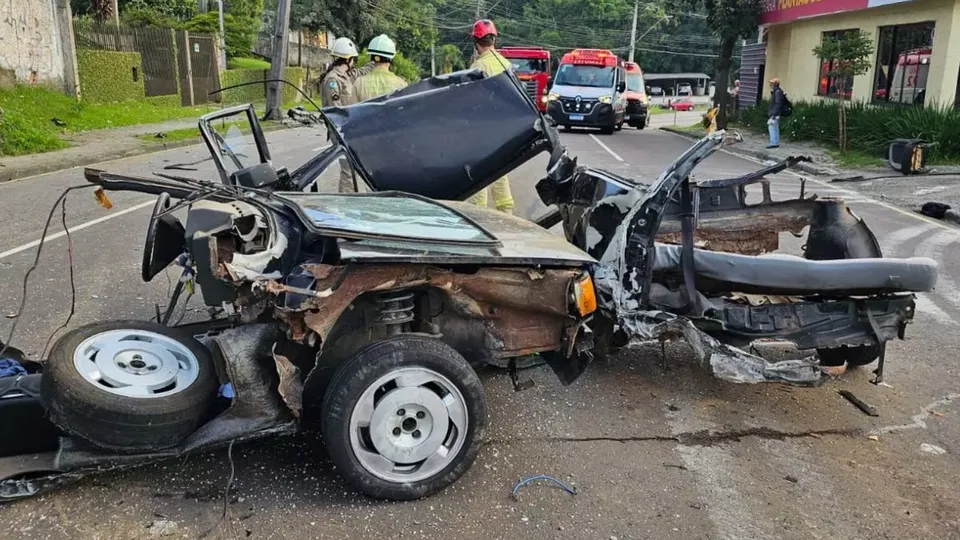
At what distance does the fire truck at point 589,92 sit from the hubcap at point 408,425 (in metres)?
23.2

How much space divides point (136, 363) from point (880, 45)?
2218cm

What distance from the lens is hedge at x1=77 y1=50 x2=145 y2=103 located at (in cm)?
2189

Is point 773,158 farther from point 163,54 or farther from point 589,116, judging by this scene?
point 163,54

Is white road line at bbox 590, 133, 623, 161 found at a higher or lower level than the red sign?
lower

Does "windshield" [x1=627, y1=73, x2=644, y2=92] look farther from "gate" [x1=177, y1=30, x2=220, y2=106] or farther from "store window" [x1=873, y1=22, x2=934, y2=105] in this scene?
"gate" [x1=177, y1=30, x2=220, y2=106]

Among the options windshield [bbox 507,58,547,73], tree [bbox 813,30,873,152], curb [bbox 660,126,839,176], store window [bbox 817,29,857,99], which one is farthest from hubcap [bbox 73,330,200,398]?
windshield [bbox 507,58,547,73]

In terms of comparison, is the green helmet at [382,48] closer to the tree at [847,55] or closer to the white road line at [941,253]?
the white road line at [941,253]

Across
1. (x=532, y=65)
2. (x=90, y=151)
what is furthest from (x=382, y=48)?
(x=532, y=65)

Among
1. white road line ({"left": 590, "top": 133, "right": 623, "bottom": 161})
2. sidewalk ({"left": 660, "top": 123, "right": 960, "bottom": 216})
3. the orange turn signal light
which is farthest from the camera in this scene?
white road line ({"left": 590, "top": 133, "right": 623, "bottom": 161})

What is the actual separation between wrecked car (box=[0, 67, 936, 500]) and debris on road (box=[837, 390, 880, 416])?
0.32m

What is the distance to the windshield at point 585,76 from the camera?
27250 mm

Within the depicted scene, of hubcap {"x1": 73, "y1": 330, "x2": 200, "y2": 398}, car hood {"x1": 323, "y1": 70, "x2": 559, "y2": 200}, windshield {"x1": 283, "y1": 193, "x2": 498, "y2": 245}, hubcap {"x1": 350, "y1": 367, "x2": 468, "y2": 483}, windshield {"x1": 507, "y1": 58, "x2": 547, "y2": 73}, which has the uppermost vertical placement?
windshield {"x1": 507, "y1": 58, "x2": 547, "y2": 73}

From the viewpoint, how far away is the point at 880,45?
20.8m

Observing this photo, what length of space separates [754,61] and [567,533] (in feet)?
105
